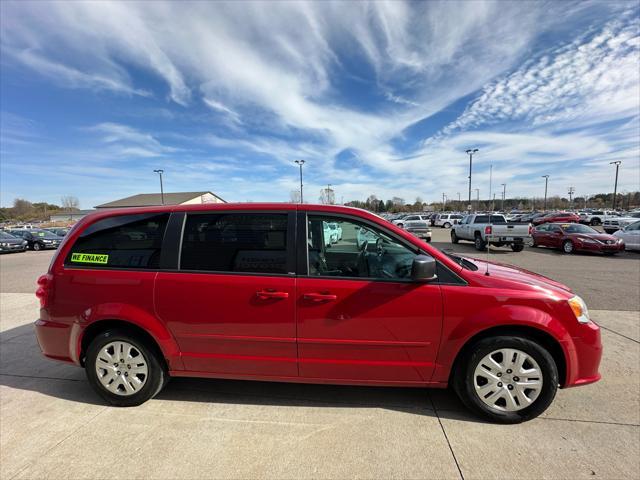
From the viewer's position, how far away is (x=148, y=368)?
2.78m

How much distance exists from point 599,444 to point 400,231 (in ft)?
7.04

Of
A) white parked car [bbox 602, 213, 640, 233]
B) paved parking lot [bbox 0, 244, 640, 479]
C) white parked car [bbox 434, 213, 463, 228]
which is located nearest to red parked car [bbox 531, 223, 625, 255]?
paved parking lot [bbox 0, 244, 640, 479]

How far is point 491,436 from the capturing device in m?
2.39

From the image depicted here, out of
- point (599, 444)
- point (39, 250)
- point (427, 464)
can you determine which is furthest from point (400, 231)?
point (39, 250)

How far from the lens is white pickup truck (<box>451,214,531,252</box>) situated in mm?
13423

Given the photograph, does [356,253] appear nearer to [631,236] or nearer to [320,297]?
[320,297]

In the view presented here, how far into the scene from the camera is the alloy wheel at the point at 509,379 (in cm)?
250

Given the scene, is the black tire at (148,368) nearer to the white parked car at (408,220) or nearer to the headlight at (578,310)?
the headlight at (578,310)

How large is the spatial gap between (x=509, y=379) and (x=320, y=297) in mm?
1681

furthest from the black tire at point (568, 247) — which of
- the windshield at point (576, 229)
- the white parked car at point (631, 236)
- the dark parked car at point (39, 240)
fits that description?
the dark parked car at point (39, 240)

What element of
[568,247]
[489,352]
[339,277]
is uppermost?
[339,277]

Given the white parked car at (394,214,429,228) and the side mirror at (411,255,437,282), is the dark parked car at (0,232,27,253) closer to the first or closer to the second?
the white parked car at (394,214,429,228)

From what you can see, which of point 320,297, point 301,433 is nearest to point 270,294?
point 320,297

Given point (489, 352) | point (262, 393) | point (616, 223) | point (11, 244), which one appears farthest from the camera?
point (616, 223)
